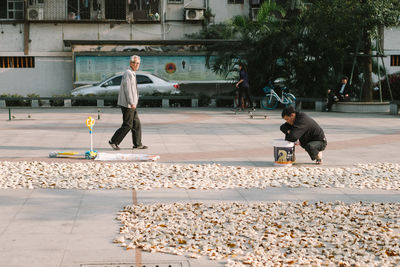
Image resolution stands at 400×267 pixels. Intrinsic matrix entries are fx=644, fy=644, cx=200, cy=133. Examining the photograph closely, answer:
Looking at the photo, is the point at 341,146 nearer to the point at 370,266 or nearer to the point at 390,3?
the point at 370,266

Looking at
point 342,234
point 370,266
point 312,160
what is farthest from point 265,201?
point 312,160

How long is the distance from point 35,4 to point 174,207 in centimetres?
2972

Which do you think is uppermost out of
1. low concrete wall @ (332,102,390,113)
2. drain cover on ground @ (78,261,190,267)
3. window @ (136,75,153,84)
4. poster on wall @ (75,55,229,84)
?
poster on wall @ (75,55,229,84)

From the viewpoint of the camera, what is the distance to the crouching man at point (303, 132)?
1107cm

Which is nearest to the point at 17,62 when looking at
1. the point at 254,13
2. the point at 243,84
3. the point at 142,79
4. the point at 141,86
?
the point at 142,79

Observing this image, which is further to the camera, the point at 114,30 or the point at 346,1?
the point at 114,30

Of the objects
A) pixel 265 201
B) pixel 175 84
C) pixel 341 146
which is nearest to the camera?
pixel 265 201

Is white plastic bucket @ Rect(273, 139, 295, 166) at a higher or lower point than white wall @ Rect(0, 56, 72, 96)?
lower

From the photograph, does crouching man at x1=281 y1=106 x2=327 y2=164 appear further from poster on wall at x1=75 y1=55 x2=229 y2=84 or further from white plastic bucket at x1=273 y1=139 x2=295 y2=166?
poster on wall at x1=75 y1=55 x2=229 y2=84

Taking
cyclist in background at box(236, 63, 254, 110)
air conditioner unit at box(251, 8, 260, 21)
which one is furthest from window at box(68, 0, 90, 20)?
cyclist in background at box(236, 63, 254, 110)

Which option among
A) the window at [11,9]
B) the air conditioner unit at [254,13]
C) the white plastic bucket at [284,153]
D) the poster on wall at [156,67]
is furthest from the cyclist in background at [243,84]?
the window at [11,9]

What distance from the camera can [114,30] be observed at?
115ft

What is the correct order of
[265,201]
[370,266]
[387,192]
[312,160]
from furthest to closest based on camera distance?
[312,160] → [387,192] → [265,201] → [370,266]

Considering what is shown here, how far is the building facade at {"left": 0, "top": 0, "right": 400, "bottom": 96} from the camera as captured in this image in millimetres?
34781
